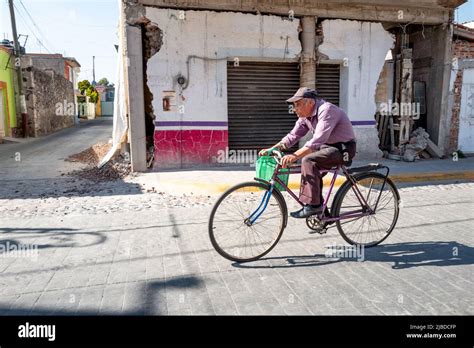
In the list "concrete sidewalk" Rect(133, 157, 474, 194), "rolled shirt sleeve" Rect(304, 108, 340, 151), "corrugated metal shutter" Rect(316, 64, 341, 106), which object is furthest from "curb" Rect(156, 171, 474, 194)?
"rolled shirt sleeve" Rect(304, 108, 340, 151)

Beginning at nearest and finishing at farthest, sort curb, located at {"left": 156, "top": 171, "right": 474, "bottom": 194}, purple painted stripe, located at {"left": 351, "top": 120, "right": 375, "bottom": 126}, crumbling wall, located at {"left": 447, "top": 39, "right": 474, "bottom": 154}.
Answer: curb, located at {"left": 156, "top": 171, "right": 474, "bottom": 194} < purple painted stripe, located at {"left": 351, "top": 120, "right": 375, "bottom": 126} < crumbling wall, located at {"left": 447, "top": 39, "right": 474, "bottom": 154}

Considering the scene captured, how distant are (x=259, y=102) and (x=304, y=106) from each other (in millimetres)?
6204

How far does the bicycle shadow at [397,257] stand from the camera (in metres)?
4.07

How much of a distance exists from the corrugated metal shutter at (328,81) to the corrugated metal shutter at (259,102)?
0.71 meters

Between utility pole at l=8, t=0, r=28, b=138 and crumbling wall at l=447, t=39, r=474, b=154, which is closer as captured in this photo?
crumbling wall at l=447, t=39, r=474, b=154

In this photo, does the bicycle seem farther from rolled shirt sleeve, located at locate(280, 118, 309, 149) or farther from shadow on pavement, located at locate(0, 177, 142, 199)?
shadow on pavement, located at locate(0, 177, 142, 199)

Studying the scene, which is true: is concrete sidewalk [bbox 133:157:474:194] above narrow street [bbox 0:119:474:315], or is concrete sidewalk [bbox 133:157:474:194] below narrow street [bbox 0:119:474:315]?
above

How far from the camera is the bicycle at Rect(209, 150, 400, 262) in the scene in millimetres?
4051

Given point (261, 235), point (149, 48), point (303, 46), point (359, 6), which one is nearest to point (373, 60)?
point (359, 6)

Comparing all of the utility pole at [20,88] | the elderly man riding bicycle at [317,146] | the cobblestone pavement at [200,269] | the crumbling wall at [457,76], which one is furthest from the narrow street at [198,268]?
the utility pole at [20,88]

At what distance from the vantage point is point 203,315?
9.95 ft

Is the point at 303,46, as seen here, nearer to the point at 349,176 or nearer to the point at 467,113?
the point at 467,113

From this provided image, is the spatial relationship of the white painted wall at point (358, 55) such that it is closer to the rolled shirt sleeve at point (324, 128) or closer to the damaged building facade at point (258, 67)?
the damaged building facade at point (258, 67)
